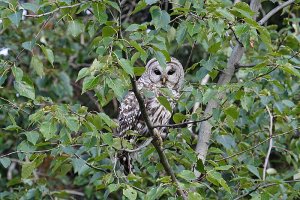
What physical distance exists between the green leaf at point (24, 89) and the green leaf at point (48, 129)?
14 cm

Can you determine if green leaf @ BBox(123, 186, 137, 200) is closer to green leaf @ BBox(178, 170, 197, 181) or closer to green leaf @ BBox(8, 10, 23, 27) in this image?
green leaf @ BBox(178, 170, 197, 181)

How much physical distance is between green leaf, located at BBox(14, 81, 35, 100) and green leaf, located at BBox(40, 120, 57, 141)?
0.14 metres

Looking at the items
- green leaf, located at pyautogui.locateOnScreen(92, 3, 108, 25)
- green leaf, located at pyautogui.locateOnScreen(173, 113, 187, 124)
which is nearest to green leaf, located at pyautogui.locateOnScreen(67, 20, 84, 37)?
green leaf, located at pyautogui.locateOnScreen(92, 3, 108, 25)

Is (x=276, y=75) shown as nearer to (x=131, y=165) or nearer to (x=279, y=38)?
(x=279, y=38)

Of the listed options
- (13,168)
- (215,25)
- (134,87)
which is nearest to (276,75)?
(215,25)

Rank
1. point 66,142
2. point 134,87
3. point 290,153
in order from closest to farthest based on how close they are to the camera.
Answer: point 134,87 → point 66,142 → point 290,153

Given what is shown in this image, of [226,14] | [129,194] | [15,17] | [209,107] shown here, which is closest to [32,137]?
[129,194]

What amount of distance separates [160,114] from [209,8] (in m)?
1.61

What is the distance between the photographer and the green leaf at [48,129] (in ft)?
9.27

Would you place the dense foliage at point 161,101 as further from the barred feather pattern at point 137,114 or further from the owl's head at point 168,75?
the owl's head at point 168,75

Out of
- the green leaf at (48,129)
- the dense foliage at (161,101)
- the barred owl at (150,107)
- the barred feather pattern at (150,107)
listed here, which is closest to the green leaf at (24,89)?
the dense foliage at (161,101)

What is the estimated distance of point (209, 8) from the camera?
120 inches

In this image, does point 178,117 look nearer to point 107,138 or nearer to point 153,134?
point 153,134

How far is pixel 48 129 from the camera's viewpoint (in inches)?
112
